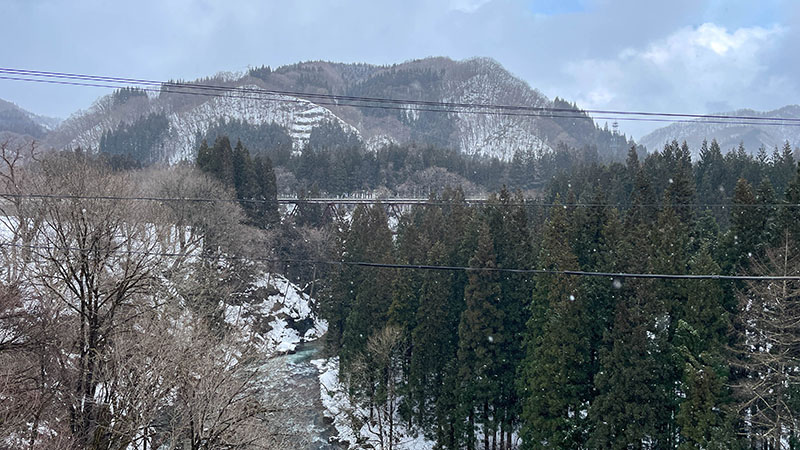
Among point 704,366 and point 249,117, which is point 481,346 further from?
point 249,117

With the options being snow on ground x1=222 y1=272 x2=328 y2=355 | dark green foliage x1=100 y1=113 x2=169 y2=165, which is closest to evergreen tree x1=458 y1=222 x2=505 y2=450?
snow on ground x1=222 y1=272 x2=328 y2=355

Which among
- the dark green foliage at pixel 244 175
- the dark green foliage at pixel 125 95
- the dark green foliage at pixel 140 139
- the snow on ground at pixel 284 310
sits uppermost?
the dark green foliage at pixel 125 95

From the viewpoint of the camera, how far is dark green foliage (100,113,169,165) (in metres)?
128

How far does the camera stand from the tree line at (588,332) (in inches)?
621

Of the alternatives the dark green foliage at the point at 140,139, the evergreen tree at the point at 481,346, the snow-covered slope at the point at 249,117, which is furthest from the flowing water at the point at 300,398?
the snow-covered slope at the point at 249,117

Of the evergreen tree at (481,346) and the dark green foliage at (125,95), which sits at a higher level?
the dark green foliage at (125,95)

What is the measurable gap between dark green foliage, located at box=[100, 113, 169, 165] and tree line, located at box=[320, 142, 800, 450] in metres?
116

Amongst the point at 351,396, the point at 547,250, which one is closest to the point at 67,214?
the point at 351,396

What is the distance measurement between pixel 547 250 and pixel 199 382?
15.9 metres

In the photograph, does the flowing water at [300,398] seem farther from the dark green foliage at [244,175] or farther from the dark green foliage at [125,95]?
the dark green foliage at [125,95]

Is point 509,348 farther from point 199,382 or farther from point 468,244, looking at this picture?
→ point 199,382

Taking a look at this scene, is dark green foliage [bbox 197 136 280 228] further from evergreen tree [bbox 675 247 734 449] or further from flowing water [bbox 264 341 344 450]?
evergreen tree [bbox 675 247 734 449]

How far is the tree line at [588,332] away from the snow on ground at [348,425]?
563 millimetres

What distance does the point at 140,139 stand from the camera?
13338cm
